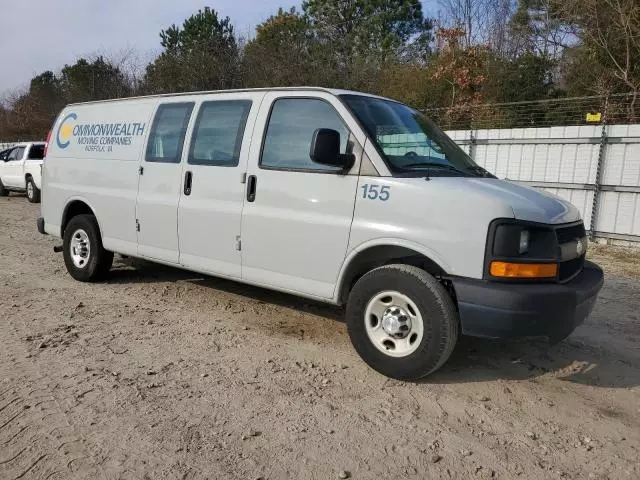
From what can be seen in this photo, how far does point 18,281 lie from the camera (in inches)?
257

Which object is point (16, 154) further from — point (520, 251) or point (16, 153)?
point (520, 251)

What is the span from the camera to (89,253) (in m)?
6.34

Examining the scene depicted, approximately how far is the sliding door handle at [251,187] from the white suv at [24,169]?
1428 cm

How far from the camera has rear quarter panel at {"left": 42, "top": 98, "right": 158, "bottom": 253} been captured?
5.79m

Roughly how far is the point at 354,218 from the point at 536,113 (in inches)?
417

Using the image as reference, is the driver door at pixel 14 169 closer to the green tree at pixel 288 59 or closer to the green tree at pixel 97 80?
the green tree at pixel 288 59

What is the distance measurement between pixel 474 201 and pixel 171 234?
3.09 meters

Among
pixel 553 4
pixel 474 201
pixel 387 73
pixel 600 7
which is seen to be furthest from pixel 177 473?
pixel 387 73

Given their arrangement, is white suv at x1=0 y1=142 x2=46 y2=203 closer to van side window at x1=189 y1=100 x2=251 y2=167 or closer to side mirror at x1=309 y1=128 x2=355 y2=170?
van side window at x1=189 y1=100 x2=251 y2=167

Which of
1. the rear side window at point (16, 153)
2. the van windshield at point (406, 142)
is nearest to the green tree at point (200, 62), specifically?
the rear side window at point (16, 153)

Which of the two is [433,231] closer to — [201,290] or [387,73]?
[201,290]

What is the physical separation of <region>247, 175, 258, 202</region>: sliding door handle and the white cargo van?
10 millimetres

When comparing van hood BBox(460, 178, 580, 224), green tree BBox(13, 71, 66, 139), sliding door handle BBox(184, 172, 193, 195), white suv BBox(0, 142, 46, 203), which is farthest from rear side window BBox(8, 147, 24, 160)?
green tree BBox(13, 71, 66, 139)

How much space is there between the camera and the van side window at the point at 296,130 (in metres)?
4.31
